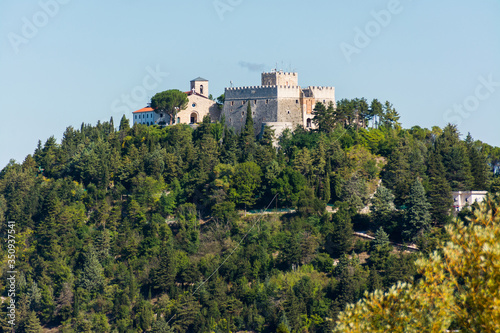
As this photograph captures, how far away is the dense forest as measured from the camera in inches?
2047

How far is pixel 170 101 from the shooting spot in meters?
73.9

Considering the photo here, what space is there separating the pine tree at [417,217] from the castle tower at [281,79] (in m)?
21.1

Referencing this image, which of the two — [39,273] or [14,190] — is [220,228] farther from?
[14,190]

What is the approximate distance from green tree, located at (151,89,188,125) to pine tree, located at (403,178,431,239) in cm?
2693

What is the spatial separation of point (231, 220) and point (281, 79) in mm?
18502

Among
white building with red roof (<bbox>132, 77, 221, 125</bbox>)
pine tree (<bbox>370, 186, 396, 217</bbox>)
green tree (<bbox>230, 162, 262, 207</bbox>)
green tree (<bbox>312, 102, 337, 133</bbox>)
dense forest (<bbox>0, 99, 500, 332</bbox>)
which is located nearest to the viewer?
dense forest (<bbox>0, 99, 500, 332</bbox>)

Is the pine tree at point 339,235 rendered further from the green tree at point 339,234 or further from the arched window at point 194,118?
the arched window at point 194,118

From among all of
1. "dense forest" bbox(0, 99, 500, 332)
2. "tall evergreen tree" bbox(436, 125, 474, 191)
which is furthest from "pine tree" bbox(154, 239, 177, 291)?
"tall evergreen tree" bbox(436, 125, 474, 191)

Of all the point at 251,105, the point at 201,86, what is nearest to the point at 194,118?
the point at 201,86

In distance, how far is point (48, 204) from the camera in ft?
208

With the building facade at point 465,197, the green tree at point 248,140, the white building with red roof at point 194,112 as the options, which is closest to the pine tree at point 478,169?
the building facade at point 465,197

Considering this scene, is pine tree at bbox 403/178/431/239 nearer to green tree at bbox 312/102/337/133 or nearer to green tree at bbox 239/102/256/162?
green tree at bbox 239/102/256/162

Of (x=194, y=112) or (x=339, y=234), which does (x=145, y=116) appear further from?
(x=339, y=234)

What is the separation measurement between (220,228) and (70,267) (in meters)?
11.0
